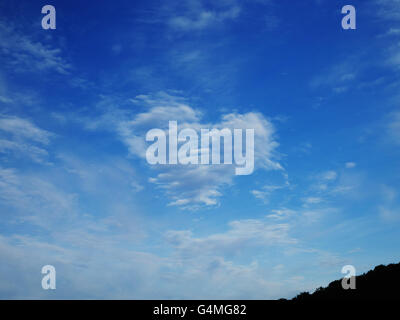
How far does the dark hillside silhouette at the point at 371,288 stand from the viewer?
115 feet

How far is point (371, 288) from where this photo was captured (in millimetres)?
37875

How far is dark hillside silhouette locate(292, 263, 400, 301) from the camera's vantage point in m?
35.2
